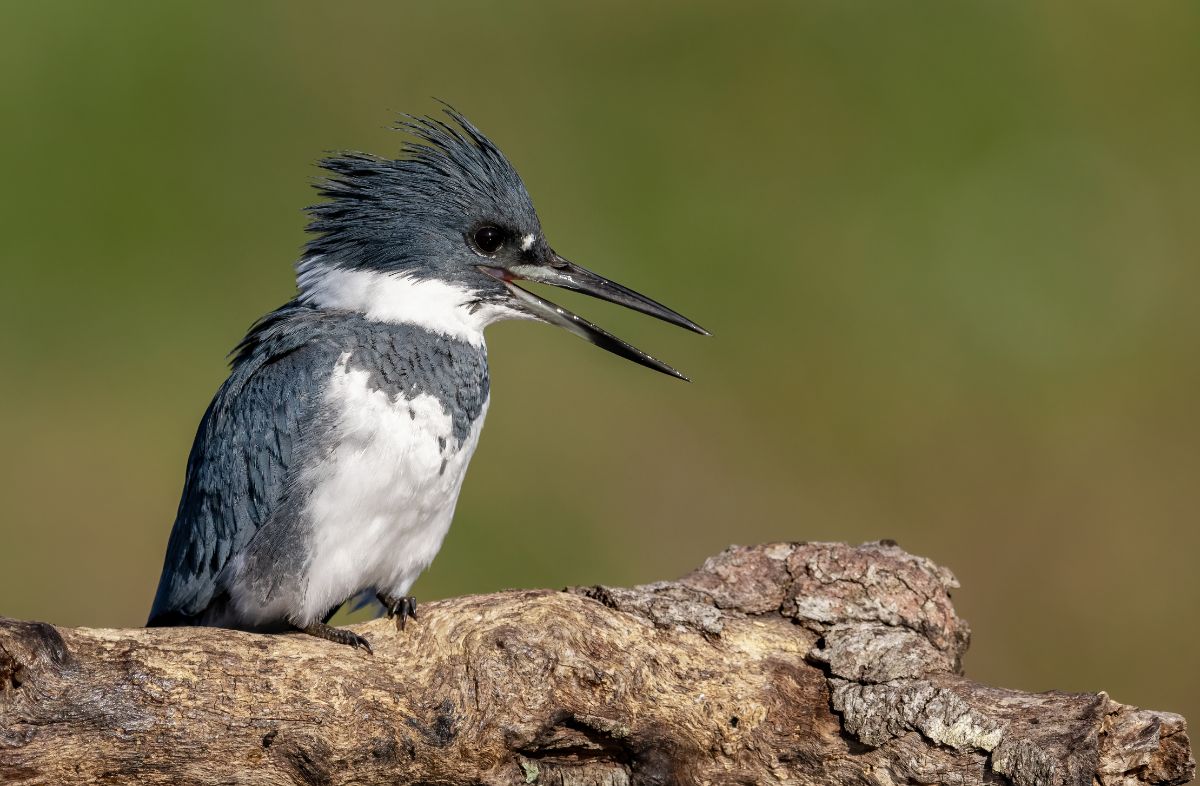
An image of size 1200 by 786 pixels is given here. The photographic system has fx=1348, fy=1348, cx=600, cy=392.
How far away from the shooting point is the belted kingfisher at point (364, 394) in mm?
2674

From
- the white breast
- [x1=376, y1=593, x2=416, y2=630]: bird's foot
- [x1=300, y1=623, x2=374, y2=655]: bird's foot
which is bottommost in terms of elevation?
[x1=300, y1=623, x2=374, y2=655]: bird's foot

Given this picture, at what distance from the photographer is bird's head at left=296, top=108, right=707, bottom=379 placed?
291 cm

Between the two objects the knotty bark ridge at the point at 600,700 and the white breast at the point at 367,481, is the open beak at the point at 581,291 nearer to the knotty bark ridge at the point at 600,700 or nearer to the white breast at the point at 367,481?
the white breast at the point at 367,481

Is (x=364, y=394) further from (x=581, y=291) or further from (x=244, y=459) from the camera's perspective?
(x=581, y=291)

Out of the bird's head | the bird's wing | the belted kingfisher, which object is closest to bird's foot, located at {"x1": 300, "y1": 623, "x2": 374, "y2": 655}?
the belted kingfisher

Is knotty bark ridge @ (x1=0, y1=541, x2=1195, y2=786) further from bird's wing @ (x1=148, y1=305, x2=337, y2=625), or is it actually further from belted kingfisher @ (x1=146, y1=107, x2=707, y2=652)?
bird's wing @ (x1=148, y1=305, x2=337, y2=625)

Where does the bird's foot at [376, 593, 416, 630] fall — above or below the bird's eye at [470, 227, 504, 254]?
below

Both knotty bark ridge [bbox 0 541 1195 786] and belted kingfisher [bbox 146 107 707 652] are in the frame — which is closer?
knotty bark ridge [bbox 0 541 1195 786]

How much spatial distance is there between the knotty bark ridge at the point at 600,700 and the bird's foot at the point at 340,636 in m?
0.04

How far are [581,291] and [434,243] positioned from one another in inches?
14.9

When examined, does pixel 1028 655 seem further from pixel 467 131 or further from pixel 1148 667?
pixel 467 131

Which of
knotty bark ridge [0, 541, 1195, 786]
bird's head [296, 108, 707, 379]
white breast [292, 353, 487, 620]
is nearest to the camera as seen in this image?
knotty bark ridge [0, 541, 1195, 786]

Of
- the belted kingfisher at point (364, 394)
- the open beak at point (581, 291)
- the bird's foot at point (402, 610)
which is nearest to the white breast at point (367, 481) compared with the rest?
the belted kingfisher at point (364, 394)

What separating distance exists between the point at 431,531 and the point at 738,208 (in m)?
3.91
